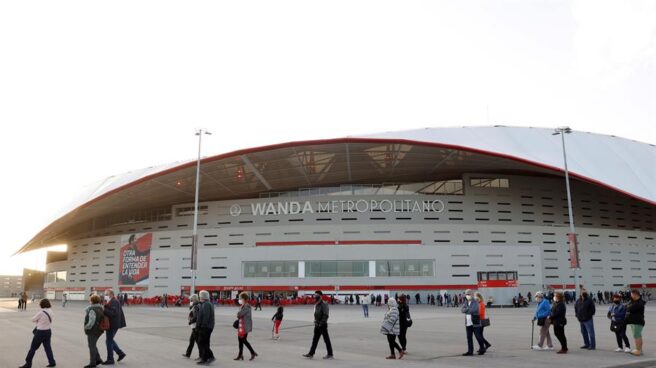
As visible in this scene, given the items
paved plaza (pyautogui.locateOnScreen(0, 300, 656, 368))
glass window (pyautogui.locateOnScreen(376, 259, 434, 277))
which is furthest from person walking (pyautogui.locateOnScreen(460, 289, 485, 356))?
glass window (pyautogui.locateOnScreen(376, 259, 434, 277))

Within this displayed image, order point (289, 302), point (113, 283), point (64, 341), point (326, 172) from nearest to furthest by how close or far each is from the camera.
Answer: point (64, 341), point (289, 302), point (326, 172), point (113, 283)

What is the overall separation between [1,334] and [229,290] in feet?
117

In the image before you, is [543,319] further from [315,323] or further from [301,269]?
[301,269]

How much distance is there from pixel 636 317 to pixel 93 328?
11177mm

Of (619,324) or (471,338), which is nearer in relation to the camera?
(471,338)

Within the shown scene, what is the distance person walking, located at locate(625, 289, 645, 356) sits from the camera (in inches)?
451

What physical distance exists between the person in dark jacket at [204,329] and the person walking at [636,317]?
29.2 ft

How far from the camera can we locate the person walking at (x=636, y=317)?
1146 centimetres

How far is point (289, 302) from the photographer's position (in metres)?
45.8

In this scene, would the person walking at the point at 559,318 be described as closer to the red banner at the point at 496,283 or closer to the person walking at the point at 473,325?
the person walking at the point at 473,325

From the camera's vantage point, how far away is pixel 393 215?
53.2 m

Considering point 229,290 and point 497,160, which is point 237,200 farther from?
point 497,160

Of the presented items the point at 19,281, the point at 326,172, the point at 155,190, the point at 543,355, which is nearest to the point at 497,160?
the point at 326,172

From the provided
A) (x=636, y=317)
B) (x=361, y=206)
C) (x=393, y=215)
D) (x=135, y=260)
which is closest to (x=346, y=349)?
(x=636, y=317)
